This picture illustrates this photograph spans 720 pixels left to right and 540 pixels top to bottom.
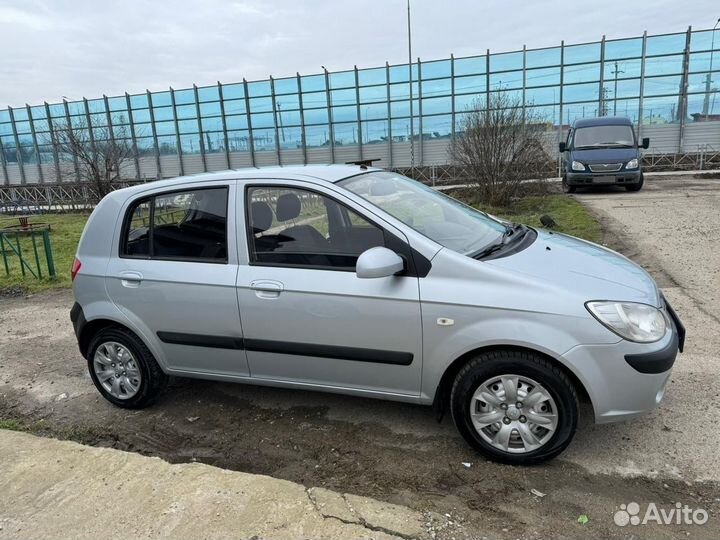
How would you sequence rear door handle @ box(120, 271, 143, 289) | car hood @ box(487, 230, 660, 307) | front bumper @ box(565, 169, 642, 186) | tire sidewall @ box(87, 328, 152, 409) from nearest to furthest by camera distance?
car hood @ box(487, 230, 660, 307)
rear door handle @ box(120, 271, 143, 289)
tire sidewall @ box(87, 328, 152, 409)
front bumper @ box(565, 169, 642, 186)

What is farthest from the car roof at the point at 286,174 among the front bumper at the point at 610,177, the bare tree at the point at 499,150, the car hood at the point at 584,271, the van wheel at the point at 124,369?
the front bumper at the point at 610,177

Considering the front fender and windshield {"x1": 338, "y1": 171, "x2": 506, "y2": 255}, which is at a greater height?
windshield {"x1": 338, "y1": 171, "x2": 506, "y2": 255}

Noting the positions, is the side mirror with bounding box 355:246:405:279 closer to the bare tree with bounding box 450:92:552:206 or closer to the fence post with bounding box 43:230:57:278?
the fence post with bounding box 43:230:57:278

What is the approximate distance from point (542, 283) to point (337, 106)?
104 feet

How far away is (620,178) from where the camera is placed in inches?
585

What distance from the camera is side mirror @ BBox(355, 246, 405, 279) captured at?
9.57 feet

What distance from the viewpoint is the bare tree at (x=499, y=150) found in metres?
13.4

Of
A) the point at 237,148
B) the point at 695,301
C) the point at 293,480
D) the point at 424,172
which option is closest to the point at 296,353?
the point at 293,480

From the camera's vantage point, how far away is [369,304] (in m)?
3.12

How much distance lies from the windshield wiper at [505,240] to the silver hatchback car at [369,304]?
21mm

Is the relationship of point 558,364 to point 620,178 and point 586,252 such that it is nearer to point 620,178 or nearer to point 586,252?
point 586,252

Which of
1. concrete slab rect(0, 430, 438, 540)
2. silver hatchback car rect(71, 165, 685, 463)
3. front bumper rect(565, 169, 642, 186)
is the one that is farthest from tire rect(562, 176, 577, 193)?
concrete slab rect(0, 430, 438, 540)

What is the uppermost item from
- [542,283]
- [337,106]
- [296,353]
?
[337,106]

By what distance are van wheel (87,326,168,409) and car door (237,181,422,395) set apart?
0.93 meters
